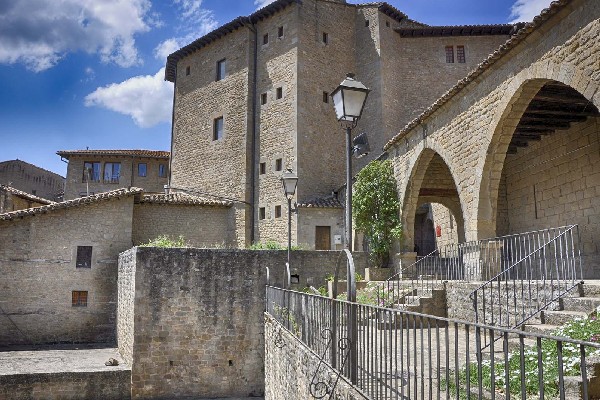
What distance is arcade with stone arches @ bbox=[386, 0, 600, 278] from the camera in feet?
30.3

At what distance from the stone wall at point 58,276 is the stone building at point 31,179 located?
26543 millimetres

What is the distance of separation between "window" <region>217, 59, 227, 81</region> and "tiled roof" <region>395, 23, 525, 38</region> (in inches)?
417

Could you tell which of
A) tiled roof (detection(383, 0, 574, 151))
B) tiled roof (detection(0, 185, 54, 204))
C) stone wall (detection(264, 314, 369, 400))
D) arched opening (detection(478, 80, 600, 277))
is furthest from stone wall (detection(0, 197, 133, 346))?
arched opening (detection(478, 80, 600, 277))

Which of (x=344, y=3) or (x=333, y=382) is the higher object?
(x=344, y=3)

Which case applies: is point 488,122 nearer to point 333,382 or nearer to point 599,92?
point 599,92

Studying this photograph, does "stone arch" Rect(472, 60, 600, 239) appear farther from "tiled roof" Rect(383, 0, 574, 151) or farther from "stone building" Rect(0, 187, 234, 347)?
"stone building" Rect(0, 187, 234, 347)

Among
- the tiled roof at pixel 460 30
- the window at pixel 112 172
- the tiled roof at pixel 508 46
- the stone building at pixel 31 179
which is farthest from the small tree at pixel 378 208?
the stone building at pixel 31 179

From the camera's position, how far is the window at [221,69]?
99.1 feet

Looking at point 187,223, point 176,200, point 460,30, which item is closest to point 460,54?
point 460,30

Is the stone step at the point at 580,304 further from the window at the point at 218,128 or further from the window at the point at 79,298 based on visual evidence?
the window at the point at 218,128

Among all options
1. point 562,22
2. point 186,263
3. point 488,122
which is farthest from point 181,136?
point 562,22

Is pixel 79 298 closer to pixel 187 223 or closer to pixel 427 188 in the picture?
pixel 187 223

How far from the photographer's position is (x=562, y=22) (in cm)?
925

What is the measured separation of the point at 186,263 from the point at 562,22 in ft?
39.3
